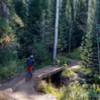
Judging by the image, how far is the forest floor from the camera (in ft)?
48.7

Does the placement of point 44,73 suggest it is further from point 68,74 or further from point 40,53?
point 40,53

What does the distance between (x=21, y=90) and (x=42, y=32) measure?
1290 centimetres

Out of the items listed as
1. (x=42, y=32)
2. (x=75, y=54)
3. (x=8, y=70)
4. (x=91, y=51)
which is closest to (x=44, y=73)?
(x=8, y=70)

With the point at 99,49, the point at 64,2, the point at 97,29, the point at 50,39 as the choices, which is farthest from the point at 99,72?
the point at 64,2

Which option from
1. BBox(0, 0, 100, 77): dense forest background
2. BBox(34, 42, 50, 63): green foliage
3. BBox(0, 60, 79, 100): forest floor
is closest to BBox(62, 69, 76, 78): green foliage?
BBox(0, 0, 100, 77): dense forest background

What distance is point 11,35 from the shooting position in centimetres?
2175

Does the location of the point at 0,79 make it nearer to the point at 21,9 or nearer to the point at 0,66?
the point at 0,66

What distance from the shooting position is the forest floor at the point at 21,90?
1484 centimetres

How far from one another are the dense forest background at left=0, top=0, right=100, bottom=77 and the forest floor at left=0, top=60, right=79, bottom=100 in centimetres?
190

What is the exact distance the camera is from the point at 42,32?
28.9 metres

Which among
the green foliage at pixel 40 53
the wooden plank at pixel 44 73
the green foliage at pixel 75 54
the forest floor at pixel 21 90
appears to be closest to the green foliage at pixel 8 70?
the forest floor at pixel 21 90

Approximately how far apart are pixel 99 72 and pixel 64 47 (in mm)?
11154

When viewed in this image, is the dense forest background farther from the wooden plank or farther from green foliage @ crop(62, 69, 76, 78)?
the wooden plank

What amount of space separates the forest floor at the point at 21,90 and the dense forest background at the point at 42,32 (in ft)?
6.25
